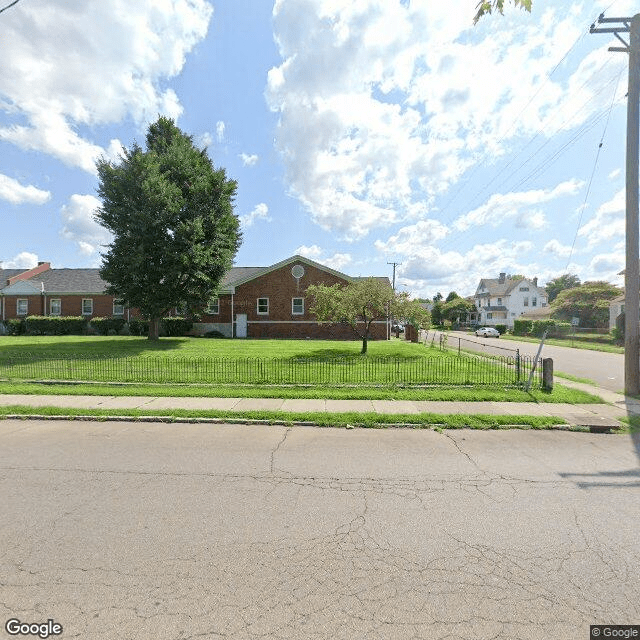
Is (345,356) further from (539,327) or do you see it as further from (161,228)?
(539,327)

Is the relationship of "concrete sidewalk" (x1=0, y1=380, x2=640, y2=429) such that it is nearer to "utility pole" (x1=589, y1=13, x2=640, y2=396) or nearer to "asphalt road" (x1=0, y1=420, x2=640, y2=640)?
"utility pole" (x1=589, y1=13, x2=640, y2=396)

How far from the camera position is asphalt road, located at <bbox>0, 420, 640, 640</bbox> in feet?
8.61

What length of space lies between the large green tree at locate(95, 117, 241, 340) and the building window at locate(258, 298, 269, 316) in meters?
5.48

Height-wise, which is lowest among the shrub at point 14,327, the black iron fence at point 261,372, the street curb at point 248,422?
the street curb at point 248,422

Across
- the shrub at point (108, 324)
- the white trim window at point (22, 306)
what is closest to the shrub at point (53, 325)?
the shrub at point (108, 324)

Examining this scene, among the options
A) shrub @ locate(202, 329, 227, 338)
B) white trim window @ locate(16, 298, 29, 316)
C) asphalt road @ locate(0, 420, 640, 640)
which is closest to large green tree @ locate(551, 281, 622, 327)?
shrub @ locate(202, 329, 227, 338)

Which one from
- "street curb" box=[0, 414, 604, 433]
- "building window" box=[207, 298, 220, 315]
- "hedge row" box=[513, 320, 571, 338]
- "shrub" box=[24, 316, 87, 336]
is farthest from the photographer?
"hedge row" box=[513, 320, 571, 338]

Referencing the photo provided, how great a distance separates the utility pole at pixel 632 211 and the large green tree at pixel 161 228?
20.9 m

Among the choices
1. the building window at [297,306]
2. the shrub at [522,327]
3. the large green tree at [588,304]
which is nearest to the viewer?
the building window at [297,306]

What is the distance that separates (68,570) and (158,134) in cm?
3004

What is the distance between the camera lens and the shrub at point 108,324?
32.5 m

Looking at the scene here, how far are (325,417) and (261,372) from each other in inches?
188

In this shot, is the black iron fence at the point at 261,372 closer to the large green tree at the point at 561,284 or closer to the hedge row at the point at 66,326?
A: the hedge row at the point at 66,326

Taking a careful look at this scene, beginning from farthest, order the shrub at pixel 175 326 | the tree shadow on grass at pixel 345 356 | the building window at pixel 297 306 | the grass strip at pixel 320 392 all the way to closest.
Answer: the shrub at pixel 175 326, the building window at pixel 297 306, the tree shadow on grass at pixel 345 356, the grass strip at pixel 320 392
